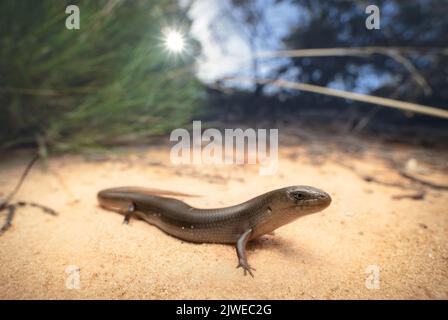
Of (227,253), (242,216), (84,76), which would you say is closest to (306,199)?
(242,216)

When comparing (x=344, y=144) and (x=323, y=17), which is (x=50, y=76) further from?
(x=323, y=17)

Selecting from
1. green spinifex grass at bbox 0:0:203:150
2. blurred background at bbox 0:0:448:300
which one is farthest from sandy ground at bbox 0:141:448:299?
green spinifex grass at bbox 0:0:203:150

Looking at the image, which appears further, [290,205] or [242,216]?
[242,216]

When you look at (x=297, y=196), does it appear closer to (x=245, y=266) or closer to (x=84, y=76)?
(x=245, y=266)

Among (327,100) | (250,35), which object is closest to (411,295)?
(250,35)

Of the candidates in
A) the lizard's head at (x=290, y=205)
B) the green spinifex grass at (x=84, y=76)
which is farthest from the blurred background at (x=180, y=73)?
the lizard's head at (x=290, y=205)

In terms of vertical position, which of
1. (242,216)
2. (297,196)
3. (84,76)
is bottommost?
(242,216)

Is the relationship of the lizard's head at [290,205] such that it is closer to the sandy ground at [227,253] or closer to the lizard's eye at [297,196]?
the lizard's eye at [297,196]
